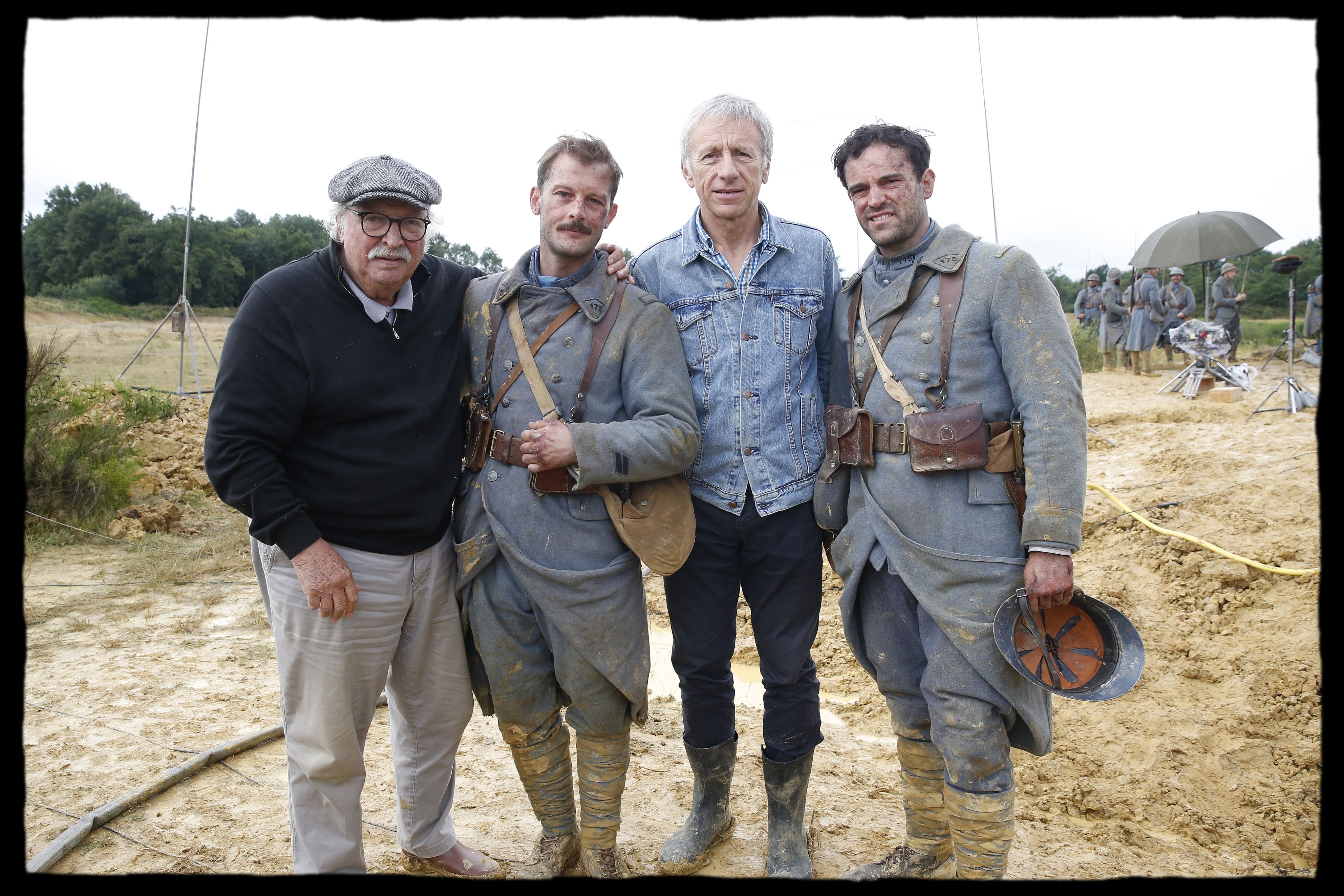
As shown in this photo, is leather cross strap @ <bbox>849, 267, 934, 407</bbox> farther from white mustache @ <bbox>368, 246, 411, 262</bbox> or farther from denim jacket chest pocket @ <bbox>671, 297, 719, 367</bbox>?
white mustache @ <bbox>368, 246, 411, 262</bbox>

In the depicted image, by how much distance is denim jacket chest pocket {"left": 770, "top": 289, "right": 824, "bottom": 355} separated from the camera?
286 centimetres

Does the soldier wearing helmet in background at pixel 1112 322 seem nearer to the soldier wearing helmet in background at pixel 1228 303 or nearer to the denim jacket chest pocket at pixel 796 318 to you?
the soldier wearing helmet in background at pixel 1228 303

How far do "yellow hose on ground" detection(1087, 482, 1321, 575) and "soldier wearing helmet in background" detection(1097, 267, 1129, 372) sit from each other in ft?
38.1

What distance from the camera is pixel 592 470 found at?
254cm

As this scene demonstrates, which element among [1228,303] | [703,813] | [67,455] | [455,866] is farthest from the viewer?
[1228,303]

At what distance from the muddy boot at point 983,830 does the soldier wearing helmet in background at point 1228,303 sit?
1638cm

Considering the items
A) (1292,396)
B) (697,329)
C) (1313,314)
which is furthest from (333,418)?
(1313,314)

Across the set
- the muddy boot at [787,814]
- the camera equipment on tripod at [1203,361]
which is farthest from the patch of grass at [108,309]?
the muddy boot at [787,814]

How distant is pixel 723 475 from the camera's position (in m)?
2.84

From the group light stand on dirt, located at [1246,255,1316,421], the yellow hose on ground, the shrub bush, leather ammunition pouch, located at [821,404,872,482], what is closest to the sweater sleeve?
leather ammunition pouch, located at [821,404,872,482]

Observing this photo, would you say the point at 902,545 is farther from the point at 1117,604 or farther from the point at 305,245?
the point at 305,245

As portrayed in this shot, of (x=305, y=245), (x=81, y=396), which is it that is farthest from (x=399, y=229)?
(x=305, y=245)

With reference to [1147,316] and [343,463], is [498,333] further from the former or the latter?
[1147,316]

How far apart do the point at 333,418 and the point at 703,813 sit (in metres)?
2.04
